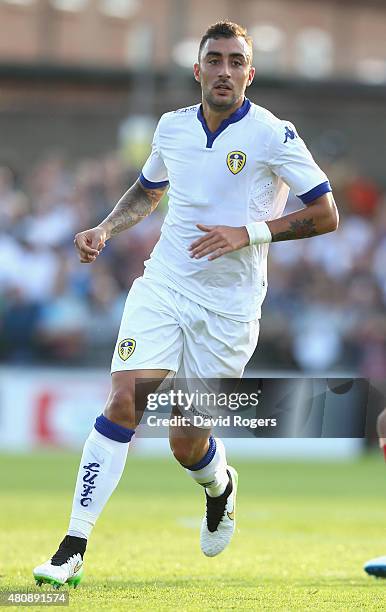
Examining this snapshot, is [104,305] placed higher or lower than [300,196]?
lower

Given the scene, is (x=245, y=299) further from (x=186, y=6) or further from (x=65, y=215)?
(x=186, y=6)

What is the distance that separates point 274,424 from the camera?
7277 mm

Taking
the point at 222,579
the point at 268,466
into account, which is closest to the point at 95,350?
the point at 268,466

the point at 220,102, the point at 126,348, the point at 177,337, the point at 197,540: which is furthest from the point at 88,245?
the point at 197,540

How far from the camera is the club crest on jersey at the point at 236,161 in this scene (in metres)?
6.89

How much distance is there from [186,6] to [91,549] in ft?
114

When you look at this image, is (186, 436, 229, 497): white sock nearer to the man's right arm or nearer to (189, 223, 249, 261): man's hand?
the man's right arm

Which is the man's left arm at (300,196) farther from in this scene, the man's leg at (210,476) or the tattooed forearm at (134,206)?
the man's leg at (210,476)

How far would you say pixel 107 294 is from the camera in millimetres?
18109

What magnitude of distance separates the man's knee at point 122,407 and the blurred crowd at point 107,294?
11231 millimetres

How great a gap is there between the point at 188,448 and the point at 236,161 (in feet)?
5.76

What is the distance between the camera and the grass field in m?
6.53

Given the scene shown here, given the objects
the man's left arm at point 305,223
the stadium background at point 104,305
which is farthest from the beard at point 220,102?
the stadium background at point 104,305

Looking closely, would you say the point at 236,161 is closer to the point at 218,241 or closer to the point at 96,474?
the point at 218,241
